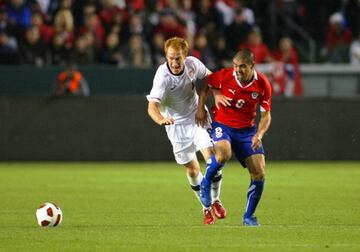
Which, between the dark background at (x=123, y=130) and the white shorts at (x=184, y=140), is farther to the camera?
the dark background at (x=123, y=130)

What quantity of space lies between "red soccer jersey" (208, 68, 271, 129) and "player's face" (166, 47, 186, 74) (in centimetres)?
42

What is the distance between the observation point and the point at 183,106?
12.1 metres

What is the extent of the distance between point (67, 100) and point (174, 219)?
10.1 meters

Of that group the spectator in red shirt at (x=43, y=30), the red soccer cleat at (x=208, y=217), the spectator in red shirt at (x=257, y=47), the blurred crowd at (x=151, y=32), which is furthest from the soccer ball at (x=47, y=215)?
the spectator in red shirt at (x=257, y=47)

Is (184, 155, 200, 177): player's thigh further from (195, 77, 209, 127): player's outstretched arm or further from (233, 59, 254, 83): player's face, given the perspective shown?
(233, 59, 254, 83): player's face

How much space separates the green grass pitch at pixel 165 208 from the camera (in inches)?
375

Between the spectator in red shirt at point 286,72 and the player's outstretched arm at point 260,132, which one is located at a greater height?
the player's outstretched arm at point 260,132

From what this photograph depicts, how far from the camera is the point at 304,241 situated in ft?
31.3

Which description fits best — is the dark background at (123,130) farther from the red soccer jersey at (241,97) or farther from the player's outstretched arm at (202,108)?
the red soccer jersey at (241,97)

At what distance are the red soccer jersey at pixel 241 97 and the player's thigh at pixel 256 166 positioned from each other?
0.39 meters

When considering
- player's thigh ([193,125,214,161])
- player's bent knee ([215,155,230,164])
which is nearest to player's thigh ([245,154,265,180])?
player's bent knee ([215,155,230,164])

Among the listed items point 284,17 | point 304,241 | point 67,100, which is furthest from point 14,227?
point 284,17

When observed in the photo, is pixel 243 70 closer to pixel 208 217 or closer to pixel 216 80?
pixel 216 80

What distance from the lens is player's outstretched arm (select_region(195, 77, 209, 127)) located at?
11562 millimetres
